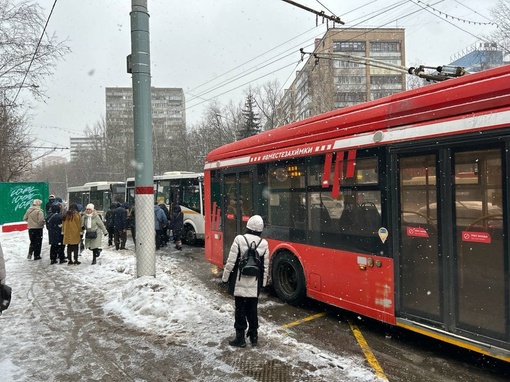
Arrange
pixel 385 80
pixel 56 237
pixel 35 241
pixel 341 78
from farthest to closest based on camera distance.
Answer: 1. pixel 385 80
2. pixel 341 78
3. pixel 35 241
4. pixel 56 237

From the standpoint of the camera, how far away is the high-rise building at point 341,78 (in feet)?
96.9

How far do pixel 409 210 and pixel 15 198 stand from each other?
2269 centimetres

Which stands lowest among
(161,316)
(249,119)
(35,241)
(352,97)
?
(161,316)

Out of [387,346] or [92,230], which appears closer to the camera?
[387,346]

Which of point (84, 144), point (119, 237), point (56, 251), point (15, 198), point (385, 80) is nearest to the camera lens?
point (56, 251)

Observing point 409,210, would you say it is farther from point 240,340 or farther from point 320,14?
point 320,14

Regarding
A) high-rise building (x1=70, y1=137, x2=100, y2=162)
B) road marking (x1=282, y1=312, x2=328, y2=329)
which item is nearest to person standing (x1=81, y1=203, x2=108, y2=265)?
road marking (x1=282, y1=312, x2=328, y2=329)

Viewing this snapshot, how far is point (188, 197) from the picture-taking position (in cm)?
1472

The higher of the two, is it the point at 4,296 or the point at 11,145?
the point at 11,145

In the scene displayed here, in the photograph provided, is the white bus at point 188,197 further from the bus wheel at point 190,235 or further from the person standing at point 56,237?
the person standing at point 56,237

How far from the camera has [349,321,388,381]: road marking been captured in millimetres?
3979

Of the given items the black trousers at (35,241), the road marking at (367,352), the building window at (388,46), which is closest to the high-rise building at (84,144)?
the black trousers at (35,241)

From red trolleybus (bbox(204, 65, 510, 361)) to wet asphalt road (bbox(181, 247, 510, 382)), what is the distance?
35 cm

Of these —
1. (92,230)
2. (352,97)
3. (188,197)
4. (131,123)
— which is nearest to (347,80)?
(352,97)
